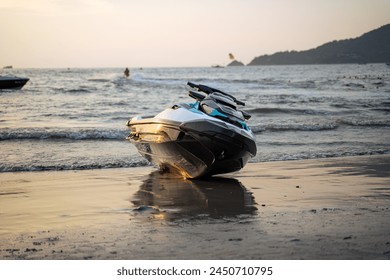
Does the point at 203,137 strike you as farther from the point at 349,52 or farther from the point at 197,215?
the point at 349,52

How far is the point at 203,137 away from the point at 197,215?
205cm

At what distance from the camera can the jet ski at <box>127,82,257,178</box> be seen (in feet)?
27.3

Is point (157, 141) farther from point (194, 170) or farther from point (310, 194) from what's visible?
point (310, 194)

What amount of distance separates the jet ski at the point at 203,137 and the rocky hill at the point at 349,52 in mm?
11224

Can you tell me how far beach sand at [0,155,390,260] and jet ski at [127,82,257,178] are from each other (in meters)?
0.31

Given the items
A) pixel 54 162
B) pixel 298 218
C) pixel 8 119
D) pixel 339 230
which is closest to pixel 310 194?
pixel 298 218

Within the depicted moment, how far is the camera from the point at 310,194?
7.69m

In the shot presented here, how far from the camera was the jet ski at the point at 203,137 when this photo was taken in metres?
8.33

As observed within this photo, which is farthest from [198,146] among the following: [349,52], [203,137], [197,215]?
[349,52]

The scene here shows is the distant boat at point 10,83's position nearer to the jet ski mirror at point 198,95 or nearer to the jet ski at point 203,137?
the jet ski at point 203,137

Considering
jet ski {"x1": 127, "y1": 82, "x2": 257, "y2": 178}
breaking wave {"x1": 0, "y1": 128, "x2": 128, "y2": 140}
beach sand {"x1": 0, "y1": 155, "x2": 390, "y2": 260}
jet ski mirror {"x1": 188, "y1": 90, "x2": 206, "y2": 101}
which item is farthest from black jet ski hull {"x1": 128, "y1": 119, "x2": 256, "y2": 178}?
breaking wave {"x1": 0, "y1": 128, "x2": 128, "y2": 140}

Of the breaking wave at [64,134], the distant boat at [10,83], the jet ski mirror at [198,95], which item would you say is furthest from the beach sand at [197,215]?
the distant boat at [10,83]

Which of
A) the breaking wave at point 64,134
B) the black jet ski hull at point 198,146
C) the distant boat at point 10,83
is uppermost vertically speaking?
the distant boat at point 10,83

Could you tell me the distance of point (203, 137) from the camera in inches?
327
